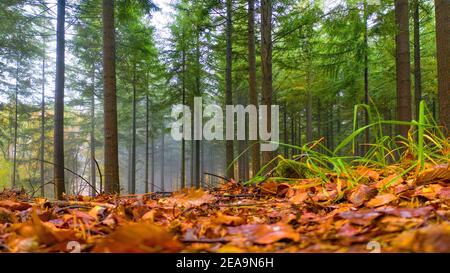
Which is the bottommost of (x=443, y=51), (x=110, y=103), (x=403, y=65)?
(x=110, y=103)

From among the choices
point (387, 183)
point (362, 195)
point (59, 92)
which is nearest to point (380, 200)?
point (362, 195)

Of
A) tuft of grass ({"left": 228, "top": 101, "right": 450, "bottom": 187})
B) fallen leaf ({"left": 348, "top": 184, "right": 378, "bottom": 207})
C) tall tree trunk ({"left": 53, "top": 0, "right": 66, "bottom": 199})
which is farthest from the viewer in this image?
tall tree trunk ({"left": 53, "top": 0, "right": 66, "bottom": 199})

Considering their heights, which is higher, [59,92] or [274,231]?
[59,92]

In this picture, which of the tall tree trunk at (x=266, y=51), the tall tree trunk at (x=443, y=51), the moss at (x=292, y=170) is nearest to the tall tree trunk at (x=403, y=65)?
the tall tree trunk at (x=443, y=51)

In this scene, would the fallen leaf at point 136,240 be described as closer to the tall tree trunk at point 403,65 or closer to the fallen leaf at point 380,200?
the fallen leaf at point 380,200

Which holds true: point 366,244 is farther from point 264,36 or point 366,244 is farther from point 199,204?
point 264,36

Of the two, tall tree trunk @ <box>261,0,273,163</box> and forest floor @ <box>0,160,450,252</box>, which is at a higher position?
tall tree trunk @ <box>261,0,273,163</box>

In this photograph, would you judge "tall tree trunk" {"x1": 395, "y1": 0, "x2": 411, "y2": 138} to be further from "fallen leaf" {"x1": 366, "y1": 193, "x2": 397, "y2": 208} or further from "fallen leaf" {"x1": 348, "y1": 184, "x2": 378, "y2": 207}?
"fallen leaf" {"x1": 366, "y1": 193, "x2": 397, "y2": 208}

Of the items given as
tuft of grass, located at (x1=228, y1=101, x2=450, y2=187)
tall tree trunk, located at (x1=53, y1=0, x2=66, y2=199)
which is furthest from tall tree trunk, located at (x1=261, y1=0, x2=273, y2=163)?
tall tree trunk, located at (x1=53, y1=0, x2=66, y2=199)

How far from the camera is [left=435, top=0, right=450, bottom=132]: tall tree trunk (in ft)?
16.0

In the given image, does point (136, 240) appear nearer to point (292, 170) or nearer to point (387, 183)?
point (387, 183)

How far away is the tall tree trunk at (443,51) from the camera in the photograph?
487cm

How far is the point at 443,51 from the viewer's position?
499 centimetres

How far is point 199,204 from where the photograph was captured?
5.86 feet
